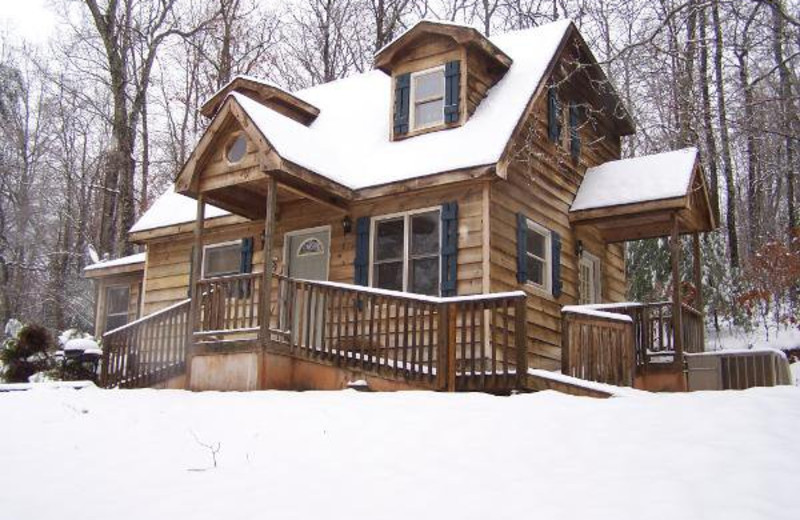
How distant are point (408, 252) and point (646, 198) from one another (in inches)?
161

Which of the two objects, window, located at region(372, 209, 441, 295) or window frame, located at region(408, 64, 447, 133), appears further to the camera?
window frame, located at region(408, 64, 447, 133)

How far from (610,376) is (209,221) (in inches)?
328

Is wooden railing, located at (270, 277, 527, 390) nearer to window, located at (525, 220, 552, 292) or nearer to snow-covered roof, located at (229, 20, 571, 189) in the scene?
window, located at (525, 220, 552, 292)

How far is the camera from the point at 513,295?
10.4 meters

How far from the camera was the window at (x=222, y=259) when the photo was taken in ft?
53.2

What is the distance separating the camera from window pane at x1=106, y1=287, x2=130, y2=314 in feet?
65.9

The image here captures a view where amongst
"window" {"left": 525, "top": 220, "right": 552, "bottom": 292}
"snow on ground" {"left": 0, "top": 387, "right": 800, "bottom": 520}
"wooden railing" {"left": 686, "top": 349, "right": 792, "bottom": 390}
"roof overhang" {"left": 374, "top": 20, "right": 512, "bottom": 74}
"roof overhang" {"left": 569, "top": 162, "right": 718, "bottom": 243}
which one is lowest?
"snow on ground" {"left": 0, "top": 387, "right": 800, "bottom": 520}

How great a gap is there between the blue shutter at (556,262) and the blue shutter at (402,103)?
126 inches

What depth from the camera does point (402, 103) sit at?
14.8 metres

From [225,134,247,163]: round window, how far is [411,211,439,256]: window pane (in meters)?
2.97

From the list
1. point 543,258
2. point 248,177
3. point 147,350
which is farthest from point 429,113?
point 147,350

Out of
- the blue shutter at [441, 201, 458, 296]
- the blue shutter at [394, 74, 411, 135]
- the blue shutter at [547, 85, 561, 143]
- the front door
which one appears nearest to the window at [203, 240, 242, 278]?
the front door

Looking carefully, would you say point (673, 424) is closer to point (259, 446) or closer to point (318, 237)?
point (259, 446)

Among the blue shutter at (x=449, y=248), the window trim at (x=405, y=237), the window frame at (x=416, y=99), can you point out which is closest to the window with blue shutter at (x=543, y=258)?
the blue shutter at (x=449, y=248)
